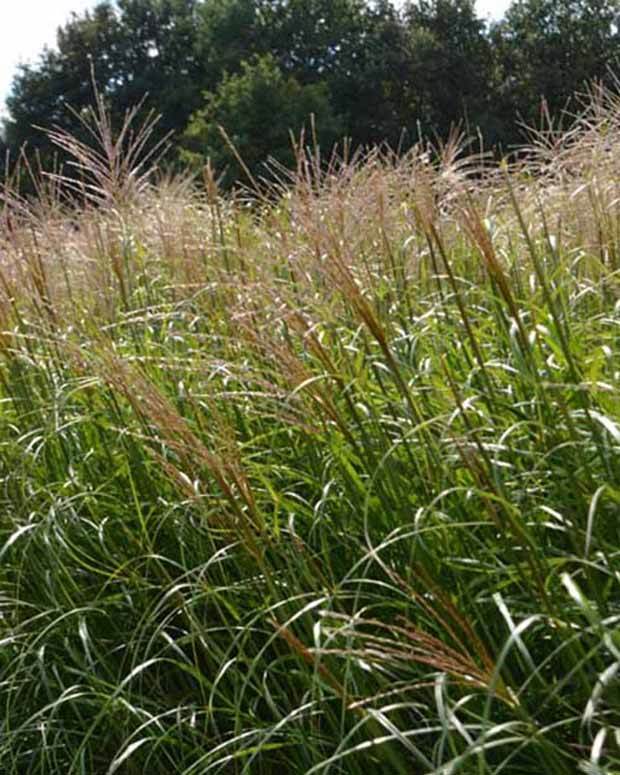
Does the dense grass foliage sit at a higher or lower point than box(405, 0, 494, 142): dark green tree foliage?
higher

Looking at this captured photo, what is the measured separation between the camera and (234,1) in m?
36.2

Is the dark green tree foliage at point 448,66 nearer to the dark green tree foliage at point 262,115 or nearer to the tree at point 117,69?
the dark green tree foliage at point 262,115

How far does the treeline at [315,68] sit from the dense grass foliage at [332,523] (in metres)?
22.6

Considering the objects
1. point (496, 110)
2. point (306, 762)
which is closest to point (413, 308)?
point (306, 762)

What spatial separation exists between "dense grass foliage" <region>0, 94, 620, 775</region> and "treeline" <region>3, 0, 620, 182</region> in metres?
22.6

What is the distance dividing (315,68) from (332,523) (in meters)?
34.0

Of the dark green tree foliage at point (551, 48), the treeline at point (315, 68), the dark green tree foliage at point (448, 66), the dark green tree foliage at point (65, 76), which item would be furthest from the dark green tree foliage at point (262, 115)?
the dark green tree foliage at point (65, 76)

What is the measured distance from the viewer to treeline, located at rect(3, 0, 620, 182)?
29.3 m

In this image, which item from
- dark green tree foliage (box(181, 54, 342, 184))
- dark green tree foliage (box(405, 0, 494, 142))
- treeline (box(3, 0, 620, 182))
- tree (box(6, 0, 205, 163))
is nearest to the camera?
dark green tree foliage (box(181, 54, 342, 184))

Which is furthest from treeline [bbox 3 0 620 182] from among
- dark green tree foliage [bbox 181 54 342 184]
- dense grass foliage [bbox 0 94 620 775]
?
dense grass foliage [bbox 0 94 620 775]

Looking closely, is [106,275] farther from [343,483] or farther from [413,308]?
[343,483]

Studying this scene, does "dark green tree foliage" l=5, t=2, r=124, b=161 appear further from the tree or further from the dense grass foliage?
the dense grass foliage

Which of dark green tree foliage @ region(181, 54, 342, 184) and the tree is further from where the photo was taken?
the tree

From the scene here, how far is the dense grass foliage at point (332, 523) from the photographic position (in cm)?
209
